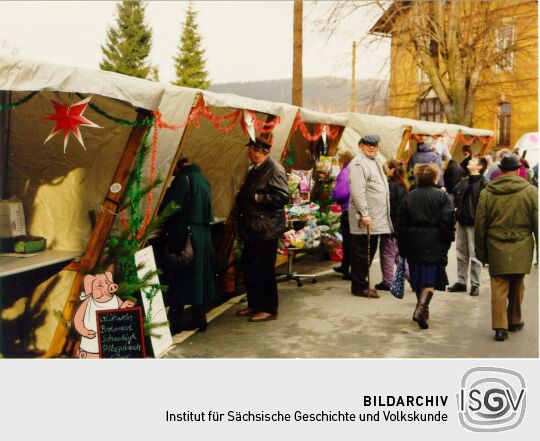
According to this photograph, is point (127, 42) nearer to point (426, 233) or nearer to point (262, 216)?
point (262, 216)

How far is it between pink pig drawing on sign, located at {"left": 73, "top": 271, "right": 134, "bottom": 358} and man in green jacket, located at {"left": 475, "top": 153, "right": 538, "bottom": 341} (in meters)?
3.33

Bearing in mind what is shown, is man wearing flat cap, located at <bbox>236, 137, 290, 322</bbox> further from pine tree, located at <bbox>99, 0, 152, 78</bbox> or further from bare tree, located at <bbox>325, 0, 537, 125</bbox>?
pine tree, located at <bbox>99, 0, 152, 78</bbox>

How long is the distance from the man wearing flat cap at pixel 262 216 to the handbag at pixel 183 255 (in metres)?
0.77

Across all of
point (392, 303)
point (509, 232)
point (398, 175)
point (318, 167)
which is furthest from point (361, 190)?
point (318, 167)

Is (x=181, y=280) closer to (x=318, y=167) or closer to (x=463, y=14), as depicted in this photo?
(x=318, y=167)

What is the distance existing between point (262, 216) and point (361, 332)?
59.6 inches

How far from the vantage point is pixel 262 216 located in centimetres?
627

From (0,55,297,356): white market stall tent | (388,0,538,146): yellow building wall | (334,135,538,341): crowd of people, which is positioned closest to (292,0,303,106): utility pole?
(334,135,538,341): crowd of people

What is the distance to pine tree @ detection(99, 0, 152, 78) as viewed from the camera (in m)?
54.0

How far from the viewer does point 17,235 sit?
518 cm

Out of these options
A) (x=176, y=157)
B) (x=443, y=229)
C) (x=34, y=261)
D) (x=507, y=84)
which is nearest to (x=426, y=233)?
(x=443, y=229)

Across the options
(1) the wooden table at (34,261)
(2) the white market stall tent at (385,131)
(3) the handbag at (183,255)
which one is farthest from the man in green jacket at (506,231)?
(2) the white market stall tent at (385,131)
